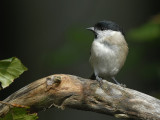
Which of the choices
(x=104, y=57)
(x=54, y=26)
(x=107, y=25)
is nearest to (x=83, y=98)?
(x=104, y=57)

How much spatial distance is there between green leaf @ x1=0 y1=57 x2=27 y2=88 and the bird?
7.00ft

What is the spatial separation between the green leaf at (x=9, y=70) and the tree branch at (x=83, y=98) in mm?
698

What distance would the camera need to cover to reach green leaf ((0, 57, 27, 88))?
95.0 inches

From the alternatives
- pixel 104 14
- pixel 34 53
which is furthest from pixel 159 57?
pixel 34 53

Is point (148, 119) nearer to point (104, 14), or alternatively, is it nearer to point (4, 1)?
point (104, 14)

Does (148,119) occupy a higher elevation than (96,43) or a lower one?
lower

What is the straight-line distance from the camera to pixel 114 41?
4.59m

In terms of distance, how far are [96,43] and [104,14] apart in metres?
1.84

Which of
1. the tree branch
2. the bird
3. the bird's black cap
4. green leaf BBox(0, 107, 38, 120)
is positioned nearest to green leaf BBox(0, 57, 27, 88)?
green leaf BBox(0, 107, 38, 120)

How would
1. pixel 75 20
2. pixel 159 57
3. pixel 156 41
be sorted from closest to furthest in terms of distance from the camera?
→ pixel 156 41 → pixel 159 57 → pixel 75 20

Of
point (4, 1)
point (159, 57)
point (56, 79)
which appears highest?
point (4, 1)

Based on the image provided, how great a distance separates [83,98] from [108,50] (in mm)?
1361

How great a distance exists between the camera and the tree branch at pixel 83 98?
10.4 feet

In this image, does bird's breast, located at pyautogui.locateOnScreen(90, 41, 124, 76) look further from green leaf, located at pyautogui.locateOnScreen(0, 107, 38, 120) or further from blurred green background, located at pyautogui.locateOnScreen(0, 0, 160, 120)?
green leaf, located at pyautogui.locateOnScreen(0, 107, 38, 120)
